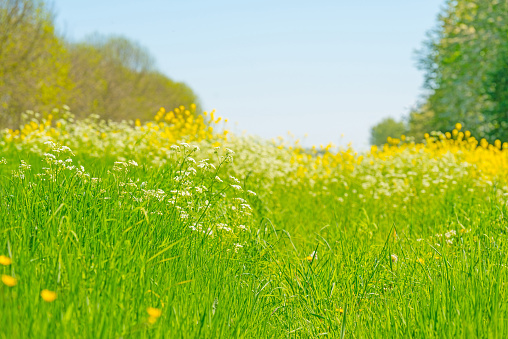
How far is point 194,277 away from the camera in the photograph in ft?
10.6

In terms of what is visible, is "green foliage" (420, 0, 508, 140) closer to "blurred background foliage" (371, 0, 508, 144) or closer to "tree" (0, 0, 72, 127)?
"blurred background foliage" (371, 0, 508, 144)

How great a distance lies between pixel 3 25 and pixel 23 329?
1612 cm

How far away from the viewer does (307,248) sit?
16.2 ft

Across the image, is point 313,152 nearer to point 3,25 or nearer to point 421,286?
point 421,286

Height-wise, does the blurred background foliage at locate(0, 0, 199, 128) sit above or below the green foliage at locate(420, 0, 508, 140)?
below

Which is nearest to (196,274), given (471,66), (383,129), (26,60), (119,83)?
(26,60)

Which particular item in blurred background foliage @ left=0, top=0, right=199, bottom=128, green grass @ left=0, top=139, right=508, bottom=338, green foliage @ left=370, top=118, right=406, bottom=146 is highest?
green foliage @ left=370, top=118, right=406, bottom=146

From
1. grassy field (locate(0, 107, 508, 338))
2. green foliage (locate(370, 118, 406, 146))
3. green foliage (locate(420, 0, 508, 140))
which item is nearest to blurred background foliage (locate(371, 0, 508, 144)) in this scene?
green foliage (locate(420, 0, 508, 140))

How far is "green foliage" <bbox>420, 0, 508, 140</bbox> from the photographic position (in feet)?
76.7

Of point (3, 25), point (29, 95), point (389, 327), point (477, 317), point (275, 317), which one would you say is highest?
point (3, 25)

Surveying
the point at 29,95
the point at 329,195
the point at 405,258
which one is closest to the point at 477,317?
the point at 405,258

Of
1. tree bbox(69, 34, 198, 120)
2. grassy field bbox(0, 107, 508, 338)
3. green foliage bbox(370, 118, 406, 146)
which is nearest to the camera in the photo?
grassy field bbox(0, 107, 508, 338)

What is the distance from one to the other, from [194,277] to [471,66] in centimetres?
2592

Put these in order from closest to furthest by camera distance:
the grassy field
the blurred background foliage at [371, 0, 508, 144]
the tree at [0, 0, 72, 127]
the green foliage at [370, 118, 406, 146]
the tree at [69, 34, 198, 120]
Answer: the grassy field < the tree at [0, 0, 72, 127] < the blurred background foliage at [371, 0, 508, 144] < the tree at [69, 34, 198, 120] < the green foliage at [370, 118, 406, 146]
